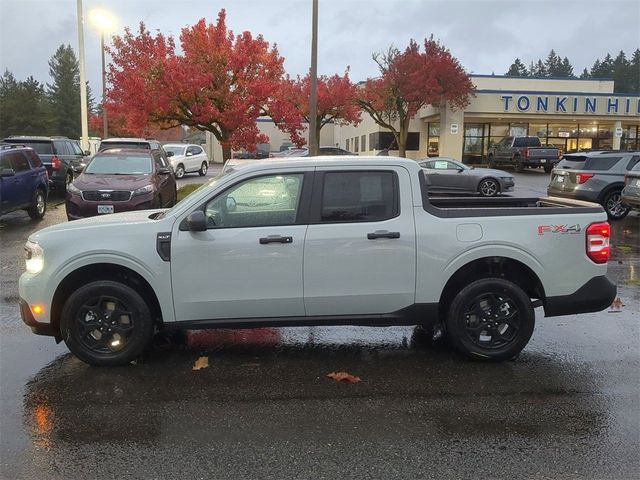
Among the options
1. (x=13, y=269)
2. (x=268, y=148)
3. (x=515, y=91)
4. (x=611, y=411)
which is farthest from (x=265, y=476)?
(x=268, y=148)

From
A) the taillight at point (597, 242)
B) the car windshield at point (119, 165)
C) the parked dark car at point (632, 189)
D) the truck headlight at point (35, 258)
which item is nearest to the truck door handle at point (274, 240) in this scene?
the truck headlight at point (35, 258)

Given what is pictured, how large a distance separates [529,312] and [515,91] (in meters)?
34.7

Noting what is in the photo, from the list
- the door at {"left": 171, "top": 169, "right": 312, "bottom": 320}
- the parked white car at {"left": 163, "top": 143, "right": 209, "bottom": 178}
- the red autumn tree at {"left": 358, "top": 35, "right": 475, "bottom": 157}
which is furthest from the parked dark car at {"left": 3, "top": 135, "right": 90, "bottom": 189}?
the red autumn tree at {"left": 358, "top": 35, "right": 475, "bottom": 157}

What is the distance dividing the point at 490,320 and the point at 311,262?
5.43ft

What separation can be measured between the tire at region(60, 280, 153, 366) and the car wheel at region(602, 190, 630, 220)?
12.8 meters

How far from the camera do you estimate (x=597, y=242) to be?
201 inches

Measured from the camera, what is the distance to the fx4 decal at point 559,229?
16.6ft

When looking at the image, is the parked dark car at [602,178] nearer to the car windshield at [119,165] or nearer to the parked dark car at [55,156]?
the car windshield at [119,165]

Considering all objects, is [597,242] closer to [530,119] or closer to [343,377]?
[343,377]

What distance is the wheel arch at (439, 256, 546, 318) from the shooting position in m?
5.13

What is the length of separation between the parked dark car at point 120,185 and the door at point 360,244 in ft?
24.7

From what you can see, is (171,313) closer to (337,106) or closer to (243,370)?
(243,370)

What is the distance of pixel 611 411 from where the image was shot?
4.24m

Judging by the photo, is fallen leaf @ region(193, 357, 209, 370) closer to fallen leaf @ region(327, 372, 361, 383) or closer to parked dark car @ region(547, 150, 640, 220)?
fallen leaf @ region(327, 372, 361, 383)
